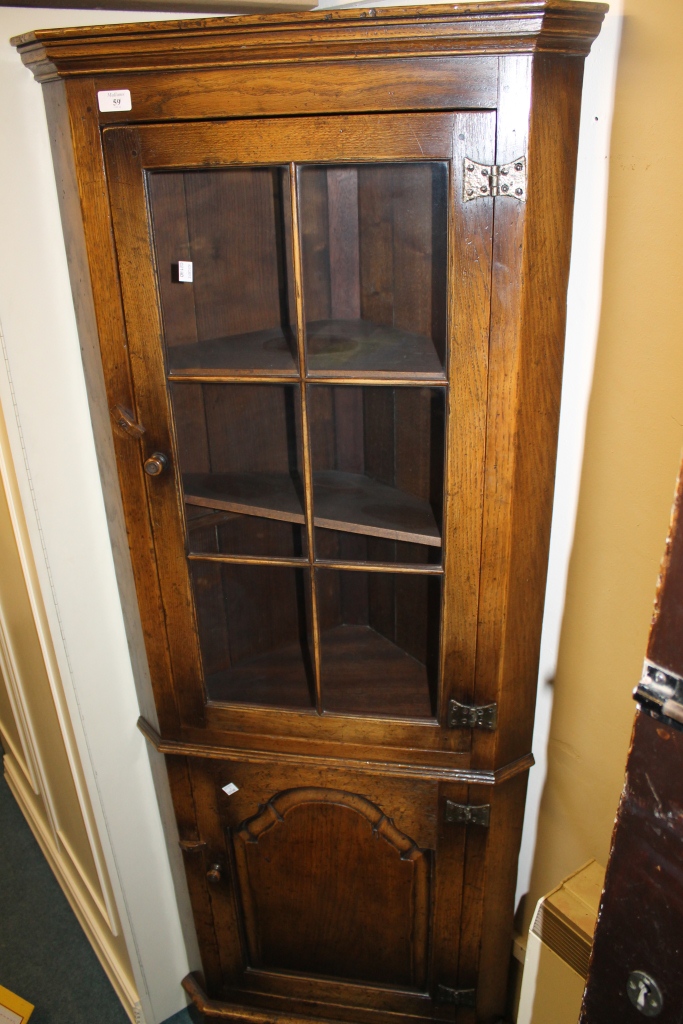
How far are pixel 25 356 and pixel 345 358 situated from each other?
0.50 metres

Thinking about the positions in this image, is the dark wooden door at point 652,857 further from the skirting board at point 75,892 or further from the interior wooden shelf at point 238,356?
the skirting board at point 75,892

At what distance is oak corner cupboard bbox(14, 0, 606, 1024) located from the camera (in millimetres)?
885

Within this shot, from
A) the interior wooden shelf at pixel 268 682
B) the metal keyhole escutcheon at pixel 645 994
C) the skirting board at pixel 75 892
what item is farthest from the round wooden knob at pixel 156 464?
the skirting board at pixel 75 892

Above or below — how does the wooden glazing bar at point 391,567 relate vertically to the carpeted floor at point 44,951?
above

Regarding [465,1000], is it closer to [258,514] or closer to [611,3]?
[258,514]

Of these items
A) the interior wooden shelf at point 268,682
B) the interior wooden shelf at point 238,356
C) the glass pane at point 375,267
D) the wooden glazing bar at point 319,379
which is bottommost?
the interior wooden shelf at point 268,682

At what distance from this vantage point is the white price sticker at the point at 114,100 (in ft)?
3.07

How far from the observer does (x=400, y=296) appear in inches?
45.4

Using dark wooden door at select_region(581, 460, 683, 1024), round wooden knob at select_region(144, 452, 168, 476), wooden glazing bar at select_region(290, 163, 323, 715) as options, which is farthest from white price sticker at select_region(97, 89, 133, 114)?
dark wooden door at select_region(581, 460, 683, 1024)

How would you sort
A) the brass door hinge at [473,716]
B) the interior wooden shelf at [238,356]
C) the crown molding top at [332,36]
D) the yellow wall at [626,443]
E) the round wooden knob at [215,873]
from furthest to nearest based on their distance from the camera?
the round wooden knob at [215,873] → the brass door hinge at [473,716] → the interior wooden shelf at [238,356] → the yellow wall at [626,443] → the crown molding top at [332,36]

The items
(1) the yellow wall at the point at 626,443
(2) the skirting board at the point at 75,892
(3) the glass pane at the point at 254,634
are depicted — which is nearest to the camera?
(1) the yellow wall at the point at 626,443

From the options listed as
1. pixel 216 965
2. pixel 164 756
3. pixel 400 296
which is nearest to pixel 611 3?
pixel 400 296

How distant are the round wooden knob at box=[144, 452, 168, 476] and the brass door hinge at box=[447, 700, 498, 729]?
547mm

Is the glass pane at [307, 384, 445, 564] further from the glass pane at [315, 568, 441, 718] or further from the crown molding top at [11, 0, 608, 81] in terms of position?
the crown molding top at [11, 0, 608, 81]
